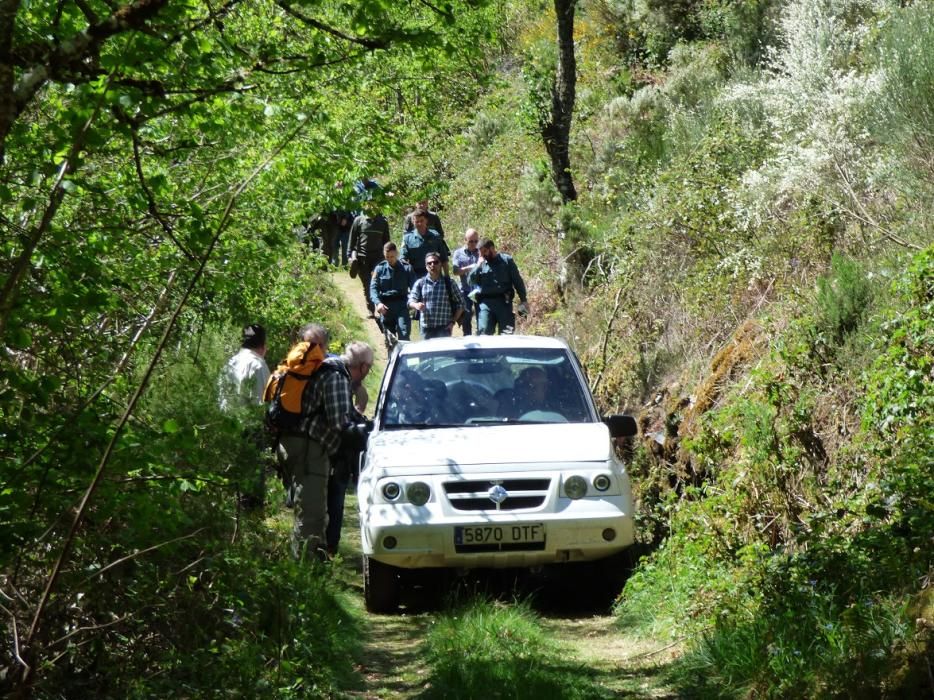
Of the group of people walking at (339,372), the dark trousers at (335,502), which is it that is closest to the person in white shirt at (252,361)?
the group of people walking at (339,372)

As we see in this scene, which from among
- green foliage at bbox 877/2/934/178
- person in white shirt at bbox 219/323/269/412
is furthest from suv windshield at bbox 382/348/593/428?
green foliage at bbox 877/2/934/178

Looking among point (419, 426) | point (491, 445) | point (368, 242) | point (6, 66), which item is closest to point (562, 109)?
point (368, 242)

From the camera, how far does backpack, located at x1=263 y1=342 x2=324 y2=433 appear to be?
9391 mm

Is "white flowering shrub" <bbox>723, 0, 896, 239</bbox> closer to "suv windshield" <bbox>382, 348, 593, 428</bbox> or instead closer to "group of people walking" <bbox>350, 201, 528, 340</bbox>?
"suv windshield" <bbox>382, 348, 593, 428</bbox>

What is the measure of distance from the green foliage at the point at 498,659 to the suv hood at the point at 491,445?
1047 millimetres

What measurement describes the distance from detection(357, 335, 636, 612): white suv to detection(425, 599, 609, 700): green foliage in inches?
19.0

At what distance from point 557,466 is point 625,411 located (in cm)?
443

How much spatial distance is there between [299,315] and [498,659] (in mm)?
10345

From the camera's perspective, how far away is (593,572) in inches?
367

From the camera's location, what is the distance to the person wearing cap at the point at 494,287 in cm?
1578

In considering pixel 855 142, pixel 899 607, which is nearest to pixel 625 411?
pixel 855 142

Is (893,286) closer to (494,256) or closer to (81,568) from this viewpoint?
(81,568)

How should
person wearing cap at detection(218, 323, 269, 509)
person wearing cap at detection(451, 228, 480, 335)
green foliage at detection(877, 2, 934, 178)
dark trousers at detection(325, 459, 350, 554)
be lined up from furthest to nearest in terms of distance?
person wearing cap at detection(451, 228, 480, 335) < green foliage at detection(877, 2, 934, 178) < dark trousers at detection(325, 459, 350, 554) < person wearing cap at detection(218, 323, 269, 509)

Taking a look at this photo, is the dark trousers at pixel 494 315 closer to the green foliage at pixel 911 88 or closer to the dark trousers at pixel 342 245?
the green foliage at pixel 911 88
